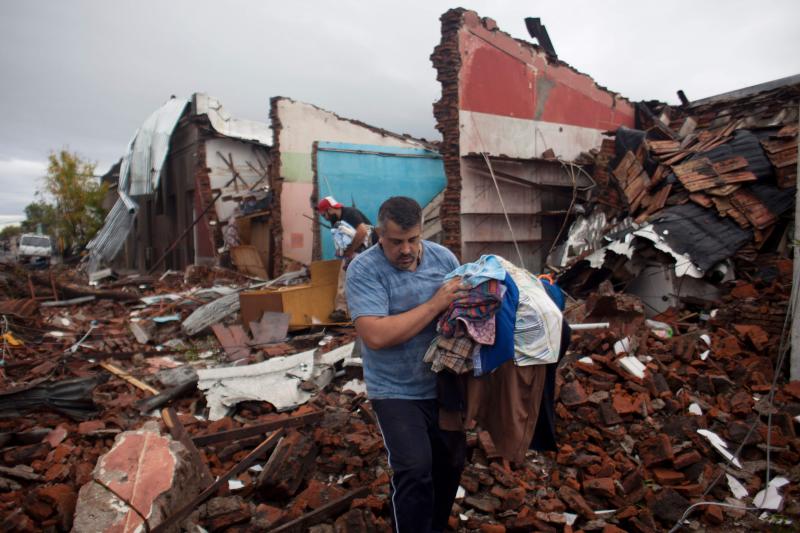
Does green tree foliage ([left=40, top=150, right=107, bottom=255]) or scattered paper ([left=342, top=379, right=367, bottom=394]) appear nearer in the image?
scattered paper ([left=342, top=379, right=367, bottom=394])

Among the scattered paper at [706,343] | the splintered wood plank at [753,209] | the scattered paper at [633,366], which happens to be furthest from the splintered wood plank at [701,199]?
the scattered paper at [633,366]

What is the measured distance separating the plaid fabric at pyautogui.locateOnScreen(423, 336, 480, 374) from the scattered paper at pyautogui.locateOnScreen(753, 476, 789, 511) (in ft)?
8.47

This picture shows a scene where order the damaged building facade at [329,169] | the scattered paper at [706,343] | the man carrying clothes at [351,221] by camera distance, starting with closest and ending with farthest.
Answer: the scattered paper at [706,343]
the man carrying clothes at [351,221]
the damaged building facade at [329,169]

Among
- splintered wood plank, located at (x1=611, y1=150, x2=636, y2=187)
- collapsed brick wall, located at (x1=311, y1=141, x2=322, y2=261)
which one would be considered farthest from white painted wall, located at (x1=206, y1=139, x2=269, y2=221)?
splintered wood plank, located at (x1=611, y1=150, x2=636, y2=187)

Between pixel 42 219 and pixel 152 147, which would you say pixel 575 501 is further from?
pixel 42 219

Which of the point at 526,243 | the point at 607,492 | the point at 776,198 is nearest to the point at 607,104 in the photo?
the point at 526,243

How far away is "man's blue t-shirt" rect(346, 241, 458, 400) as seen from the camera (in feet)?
7.63

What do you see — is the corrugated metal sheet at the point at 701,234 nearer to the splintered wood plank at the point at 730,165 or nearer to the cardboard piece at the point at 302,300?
the splintered wood plank at the point at 730,165

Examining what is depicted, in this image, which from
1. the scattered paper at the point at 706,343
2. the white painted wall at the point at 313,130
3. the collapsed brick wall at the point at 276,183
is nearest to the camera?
the scattered paper at the point at 706,343

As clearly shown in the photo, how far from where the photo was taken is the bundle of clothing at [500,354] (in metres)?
2.16

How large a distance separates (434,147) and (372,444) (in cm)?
947

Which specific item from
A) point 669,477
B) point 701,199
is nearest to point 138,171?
point 701,199

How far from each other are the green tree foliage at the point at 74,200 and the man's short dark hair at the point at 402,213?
32367 mm

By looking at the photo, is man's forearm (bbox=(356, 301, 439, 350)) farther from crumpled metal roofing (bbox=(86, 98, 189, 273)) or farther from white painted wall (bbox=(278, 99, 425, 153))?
crumpled metal roofing (bbox=(86, 98, 189, 273))
